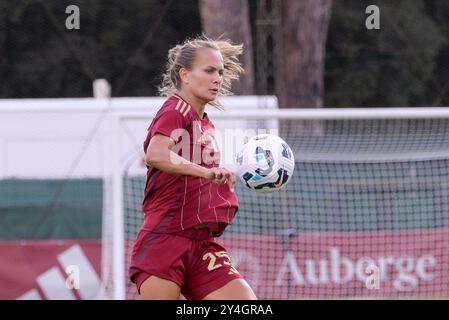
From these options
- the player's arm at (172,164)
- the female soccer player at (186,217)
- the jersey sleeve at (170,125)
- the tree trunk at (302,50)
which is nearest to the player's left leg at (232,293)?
the female soccer player at (186,217)

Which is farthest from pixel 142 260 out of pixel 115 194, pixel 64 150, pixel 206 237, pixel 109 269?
pixel 64 150

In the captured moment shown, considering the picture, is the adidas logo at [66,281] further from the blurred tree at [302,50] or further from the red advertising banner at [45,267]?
the blurred tree at [302,50]

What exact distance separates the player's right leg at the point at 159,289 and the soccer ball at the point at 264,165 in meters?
0.71

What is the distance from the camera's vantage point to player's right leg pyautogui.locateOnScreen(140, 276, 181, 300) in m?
5.23

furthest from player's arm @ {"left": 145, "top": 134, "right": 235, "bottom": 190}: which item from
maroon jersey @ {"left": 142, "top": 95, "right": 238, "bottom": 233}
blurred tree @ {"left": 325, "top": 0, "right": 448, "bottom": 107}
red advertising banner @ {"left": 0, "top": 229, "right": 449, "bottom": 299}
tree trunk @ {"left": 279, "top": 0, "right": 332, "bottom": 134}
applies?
blurred tree @ {"left": 325, "top": 0, "right": 448, "bottom": 107}

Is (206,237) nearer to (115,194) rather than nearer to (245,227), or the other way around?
(115,194)

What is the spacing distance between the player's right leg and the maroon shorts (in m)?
0.02

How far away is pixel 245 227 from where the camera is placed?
33.7 ft

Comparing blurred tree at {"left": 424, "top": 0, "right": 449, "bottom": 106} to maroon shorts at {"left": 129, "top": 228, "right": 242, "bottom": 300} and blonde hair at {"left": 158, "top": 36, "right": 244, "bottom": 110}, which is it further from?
maroon shorts at {"left": 129, "top": 228, "right": 242, "bottom": 300}

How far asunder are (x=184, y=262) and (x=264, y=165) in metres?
0.67

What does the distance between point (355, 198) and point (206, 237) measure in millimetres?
5545

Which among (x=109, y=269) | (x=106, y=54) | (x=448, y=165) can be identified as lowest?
(x=109, y=269)

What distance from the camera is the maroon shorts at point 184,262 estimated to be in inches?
208
